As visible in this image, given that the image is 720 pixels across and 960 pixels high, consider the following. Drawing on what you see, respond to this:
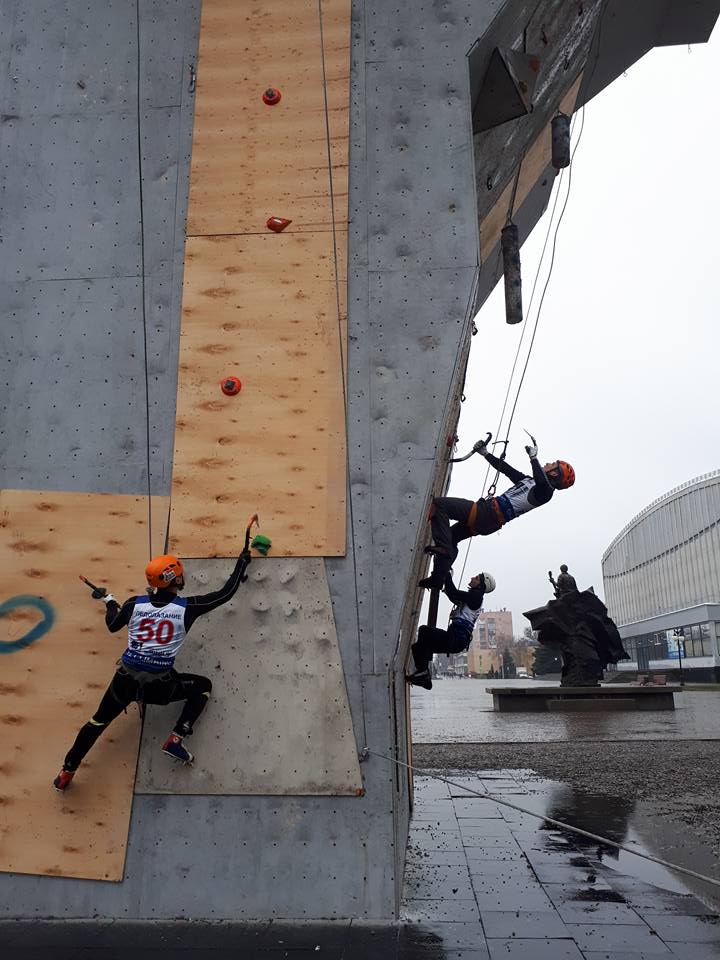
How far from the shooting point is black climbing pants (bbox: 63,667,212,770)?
15.0 feet

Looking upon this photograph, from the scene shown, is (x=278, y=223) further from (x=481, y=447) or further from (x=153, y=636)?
(x=153, y=636)

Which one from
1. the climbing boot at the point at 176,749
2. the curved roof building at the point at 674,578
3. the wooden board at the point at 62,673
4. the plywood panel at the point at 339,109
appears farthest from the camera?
the curved roof building at the point at 674,578

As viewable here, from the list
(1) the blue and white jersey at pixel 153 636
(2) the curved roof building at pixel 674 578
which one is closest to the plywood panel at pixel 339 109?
(1) the blue and white jersey at pixel 153 636

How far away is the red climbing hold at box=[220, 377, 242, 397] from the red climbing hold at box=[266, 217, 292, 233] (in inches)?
44.2

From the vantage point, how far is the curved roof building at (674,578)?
185 feet

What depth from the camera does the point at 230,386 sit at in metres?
5.25

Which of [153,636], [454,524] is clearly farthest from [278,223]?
[153,636]

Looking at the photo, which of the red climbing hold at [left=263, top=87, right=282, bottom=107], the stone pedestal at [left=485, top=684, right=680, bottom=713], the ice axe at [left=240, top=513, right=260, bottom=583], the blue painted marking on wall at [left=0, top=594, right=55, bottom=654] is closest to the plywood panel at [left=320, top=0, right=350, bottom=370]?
the red climbing hold at [left=263, top=87, right=282, bottom=107]

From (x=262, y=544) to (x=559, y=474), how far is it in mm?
2676

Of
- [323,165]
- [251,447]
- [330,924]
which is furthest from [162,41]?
[330,924]

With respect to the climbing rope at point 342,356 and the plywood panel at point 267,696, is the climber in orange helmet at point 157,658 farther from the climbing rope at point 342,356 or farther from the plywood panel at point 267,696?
the climbing rope at point 342,356

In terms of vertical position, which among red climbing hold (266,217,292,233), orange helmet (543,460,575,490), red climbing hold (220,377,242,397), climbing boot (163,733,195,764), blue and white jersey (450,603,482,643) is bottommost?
climbing boot (163,733,195,764)

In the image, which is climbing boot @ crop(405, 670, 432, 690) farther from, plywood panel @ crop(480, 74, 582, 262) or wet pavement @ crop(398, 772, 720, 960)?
plywood panel @ crop(480, 74, 582, 262)

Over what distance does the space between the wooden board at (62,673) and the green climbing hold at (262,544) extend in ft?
2.16
